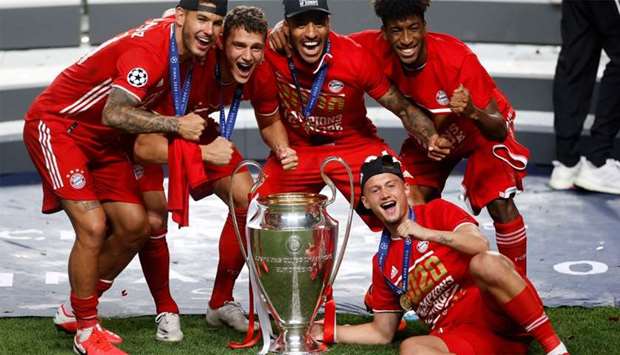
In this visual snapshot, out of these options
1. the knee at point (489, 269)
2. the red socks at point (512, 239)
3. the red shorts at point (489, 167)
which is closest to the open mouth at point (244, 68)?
the red shorts at point (489, 167)

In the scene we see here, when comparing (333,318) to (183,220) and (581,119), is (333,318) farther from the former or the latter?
(581,119)

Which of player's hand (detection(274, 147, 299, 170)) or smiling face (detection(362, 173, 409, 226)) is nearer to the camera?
smiling face (detection(362, 173, 409, 226))

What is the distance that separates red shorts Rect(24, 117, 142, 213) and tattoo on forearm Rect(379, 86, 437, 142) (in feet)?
3.59

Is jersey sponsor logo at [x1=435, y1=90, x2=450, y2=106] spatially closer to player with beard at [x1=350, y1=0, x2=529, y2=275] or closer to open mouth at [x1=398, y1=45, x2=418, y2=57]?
player with beard at [x1=350, y1=0, x2=529, y2=275]

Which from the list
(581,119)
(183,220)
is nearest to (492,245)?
(581,119)

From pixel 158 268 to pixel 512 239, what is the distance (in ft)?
4.88

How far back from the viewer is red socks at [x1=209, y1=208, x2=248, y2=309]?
591 cm

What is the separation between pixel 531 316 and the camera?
5.10 meters

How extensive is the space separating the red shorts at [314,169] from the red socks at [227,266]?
0.79 feet

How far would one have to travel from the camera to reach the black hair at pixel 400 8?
5.76m

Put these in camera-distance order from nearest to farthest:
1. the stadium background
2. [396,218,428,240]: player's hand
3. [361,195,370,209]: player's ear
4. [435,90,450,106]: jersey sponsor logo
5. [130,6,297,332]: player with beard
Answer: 1. [396,218,428,240]: player's hand
2. [361,195,370,209]: player's ear
3. [130,6,297,332]: player with beard
4. [435,90,450,106]: jersey sponsor logo
5. the stadium background

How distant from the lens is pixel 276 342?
216 inches

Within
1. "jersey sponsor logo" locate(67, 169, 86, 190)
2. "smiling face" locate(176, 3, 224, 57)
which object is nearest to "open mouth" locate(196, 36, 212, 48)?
"smiling face" locate(176, 3, 224, 57)

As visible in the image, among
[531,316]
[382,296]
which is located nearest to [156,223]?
[382,296]
